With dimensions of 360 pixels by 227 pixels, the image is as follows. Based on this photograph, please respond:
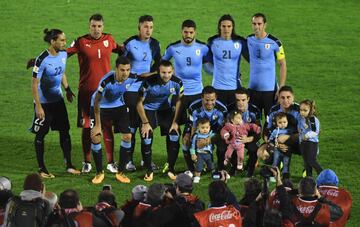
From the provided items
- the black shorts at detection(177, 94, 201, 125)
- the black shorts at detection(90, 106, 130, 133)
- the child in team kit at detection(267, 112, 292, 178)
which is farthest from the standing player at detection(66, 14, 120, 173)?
the child in team kit at detection(267, 112, 292, 178)

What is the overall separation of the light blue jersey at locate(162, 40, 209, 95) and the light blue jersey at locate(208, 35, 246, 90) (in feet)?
0.54

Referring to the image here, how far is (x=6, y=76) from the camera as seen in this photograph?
1956cm

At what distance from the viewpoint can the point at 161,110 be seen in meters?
14.2

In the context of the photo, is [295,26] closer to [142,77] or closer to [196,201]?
[142,77]

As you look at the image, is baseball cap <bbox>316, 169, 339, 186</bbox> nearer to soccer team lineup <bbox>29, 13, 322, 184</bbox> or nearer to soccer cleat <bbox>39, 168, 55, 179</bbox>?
soccer team lineup <bbox>29, 13, 322, 184</bbox>

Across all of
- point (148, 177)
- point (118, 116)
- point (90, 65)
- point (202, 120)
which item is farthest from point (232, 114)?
point (90, 65)

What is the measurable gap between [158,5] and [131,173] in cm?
1231

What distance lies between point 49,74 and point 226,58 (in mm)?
2480

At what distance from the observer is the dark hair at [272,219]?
29.6ft

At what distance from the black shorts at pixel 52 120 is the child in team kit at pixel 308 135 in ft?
10.7

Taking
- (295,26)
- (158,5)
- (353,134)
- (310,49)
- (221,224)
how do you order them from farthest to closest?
(158,5), (295,26), (310,49), (353,134), (221,224)

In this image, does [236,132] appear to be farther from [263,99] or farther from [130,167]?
[130,167]

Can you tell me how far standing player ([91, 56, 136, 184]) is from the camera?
13.4 m

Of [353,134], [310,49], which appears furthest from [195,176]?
[310,49]
